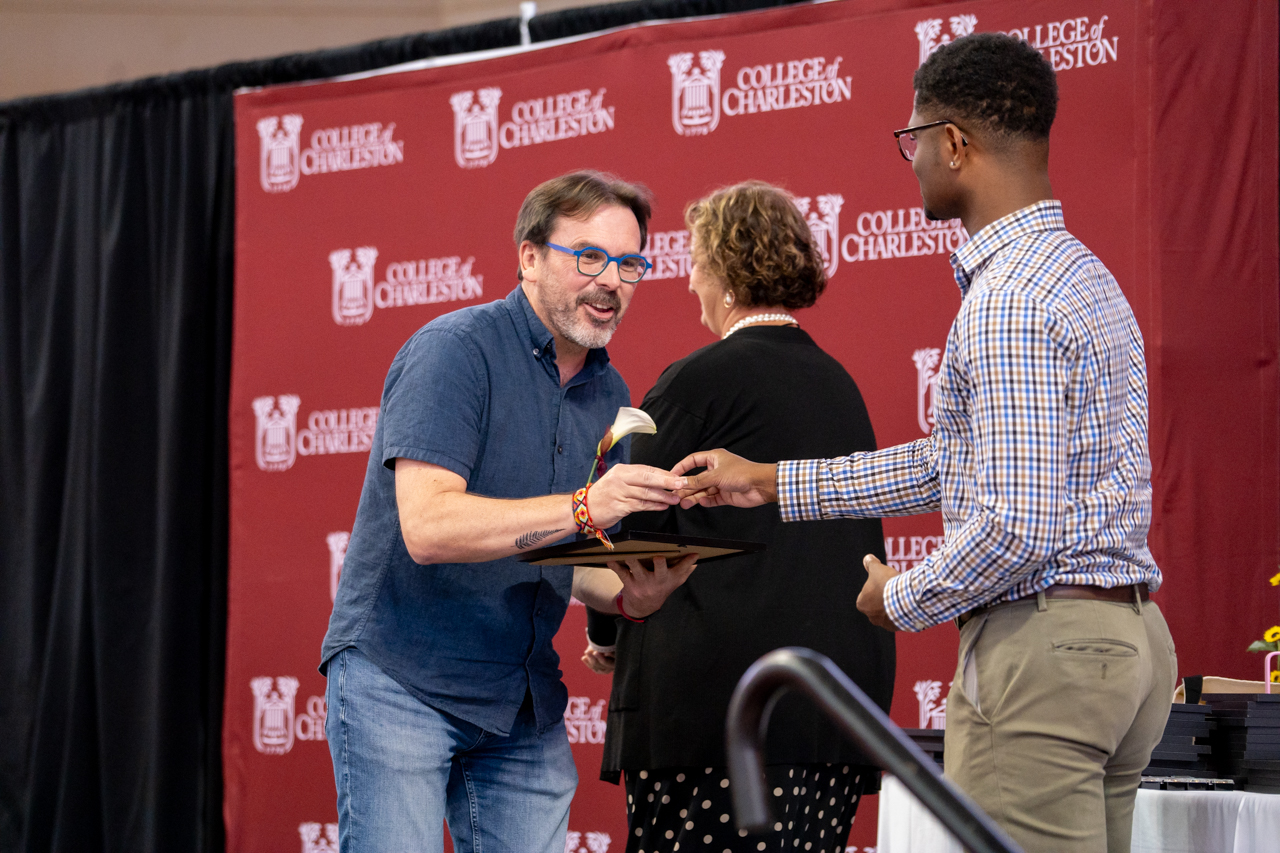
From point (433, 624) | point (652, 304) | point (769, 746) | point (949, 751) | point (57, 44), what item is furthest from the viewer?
point (57, 44)

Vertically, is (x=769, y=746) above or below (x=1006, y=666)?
below

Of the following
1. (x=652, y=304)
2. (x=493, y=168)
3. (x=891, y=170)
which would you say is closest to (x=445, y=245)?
(x=493, y=168)

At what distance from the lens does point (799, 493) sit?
2129 millimetres

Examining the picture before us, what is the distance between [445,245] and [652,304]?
95cm

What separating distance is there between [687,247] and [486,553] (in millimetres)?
2695

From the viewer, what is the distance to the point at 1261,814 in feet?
7.55

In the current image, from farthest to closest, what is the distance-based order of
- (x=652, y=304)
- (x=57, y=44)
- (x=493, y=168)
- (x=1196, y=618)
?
(x=57, y=44), (x=493, y=168), (x=652, y=304), (x=1196, y=618)

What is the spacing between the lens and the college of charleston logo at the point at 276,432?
203 inches

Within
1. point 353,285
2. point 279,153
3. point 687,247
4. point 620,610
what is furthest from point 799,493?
point 279,153

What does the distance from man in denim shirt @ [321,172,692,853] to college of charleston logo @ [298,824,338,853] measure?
298cm

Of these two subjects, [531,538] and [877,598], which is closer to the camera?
[877,598]

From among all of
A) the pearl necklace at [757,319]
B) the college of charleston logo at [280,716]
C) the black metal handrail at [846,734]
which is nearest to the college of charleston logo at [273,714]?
the college of charleston logo at [280,716]

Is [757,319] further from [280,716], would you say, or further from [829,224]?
[280,716]

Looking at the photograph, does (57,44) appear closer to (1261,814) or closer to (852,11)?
(852,11)
